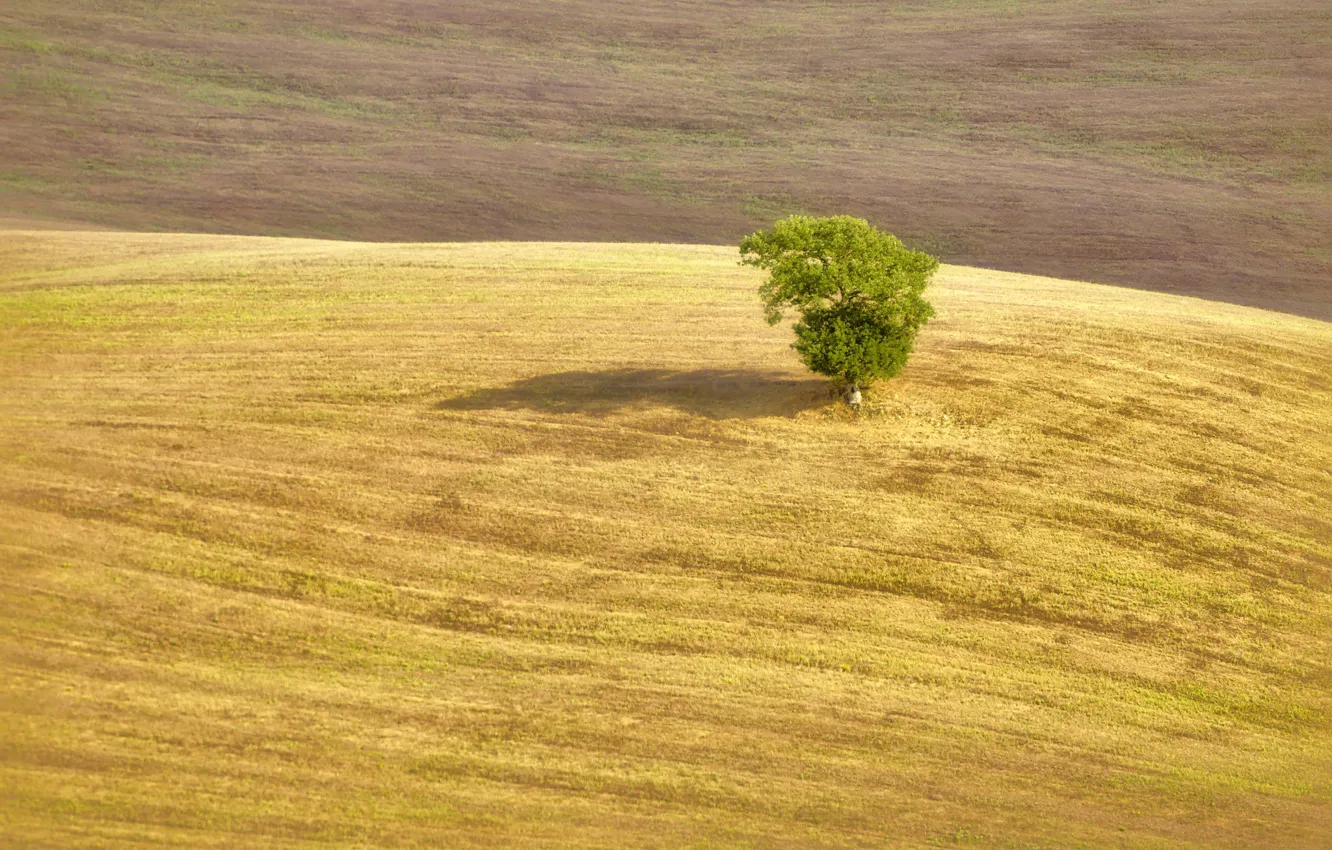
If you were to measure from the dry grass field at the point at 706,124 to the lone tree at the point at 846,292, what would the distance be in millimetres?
24579

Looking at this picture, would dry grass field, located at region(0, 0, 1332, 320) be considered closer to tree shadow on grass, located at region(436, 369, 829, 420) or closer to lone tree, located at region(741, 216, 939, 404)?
lone tree, located at region(741, 216, 939, 404)

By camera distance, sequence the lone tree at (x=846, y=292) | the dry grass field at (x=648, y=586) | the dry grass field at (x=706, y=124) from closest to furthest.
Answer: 1. the dry grass field at (x=648, y=586)
2. the lone tree at (x=846, y=292)
3. the dry grass field at (x=706, y=124)

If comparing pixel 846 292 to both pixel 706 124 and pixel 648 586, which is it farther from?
pixel 706 124

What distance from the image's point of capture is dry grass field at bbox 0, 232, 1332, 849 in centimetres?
1370

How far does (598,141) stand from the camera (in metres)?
59.2

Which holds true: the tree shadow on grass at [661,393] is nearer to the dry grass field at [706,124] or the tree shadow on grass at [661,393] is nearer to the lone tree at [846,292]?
the lone tree at [846,292]

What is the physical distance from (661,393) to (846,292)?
4.19 m

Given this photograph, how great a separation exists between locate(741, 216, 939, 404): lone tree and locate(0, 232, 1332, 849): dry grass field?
125 centimetres

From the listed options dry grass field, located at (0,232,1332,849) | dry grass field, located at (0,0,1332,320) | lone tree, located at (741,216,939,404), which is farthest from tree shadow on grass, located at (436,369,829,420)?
dry grass field, located at (0,0,1332,320)

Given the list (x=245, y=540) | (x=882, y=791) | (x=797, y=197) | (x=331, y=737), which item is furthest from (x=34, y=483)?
(x=797, y=197)

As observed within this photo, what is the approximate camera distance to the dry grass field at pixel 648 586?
13.7 metres

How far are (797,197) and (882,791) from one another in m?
42.3

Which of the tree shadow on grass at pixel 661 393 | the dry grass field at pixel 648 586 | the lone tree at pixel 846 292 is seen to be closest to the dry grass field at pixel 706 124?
the dry grass field at pixel 648 586

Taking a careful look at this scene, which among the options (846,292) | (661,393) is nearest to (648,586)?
(661,393)
